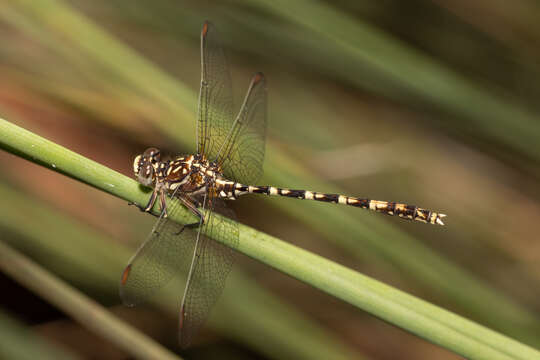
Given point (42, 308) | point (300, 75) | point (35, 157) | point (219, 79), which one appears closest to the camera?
point (35, 157)

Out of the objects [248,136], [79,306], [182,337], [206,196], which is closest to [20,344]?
[79,306]

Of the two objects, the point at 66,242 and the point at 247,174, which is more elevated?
the point at 247,174

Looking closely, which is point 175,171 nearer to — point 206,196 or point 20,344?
point 206,196

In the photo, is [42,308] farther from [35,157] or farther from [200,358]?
[35,157]

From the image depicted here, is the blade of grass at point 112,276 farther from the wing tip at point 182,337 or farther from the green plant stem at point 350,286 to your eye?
the green plant stem at point 350,286

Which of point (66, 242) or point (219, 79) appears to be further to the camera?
point (66, 242)

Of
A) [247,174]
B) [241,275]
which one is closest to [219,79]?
[247,174]
